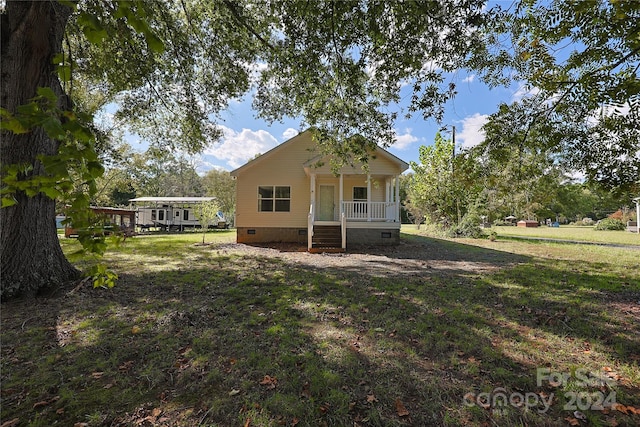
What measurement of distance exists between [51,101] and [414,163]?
70.6 ft

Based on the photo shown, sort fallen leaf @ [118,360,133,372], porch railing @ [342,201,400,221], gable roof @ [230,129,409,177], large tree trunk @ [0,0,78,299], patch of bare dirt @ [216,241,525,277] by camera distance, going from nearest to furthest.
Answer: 1. fallen leaf @ [118,360,133,372]
2. large tree trunk @ [0,0,78,299]
3. patch of bare dirt @ [216,241,525,277]
4. gable roof @ [230,129,409,177]
5. porch railing @ [342,201,400,221]

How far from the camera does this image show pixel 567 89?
14.6 ft

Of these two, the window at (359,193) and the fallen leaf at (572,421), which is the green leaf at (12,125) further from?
the window at (359,193)

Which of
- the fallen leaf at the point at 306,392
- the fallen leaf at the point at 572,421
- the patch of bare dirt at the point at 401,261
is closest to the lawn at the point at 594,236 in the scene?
the patch of bare dirt at the point at 401,261

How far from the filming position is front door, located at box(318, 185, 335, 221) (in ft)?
48.3

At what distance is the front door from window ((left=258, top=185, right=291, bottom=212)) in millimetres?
1680

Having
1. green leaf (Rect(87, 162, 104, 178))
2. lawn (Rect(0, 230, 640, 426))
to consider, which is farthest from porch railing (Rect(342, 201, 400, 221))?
green leaf (Rect(87, 162, 104, 178))

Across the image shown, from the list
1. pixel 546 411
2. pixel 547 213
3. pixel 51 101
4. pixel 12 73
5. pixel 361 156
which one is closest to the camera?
pixel 51 101

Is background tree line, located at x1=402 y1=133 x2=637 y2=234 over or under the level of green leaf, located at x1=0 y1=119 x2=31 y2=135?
over

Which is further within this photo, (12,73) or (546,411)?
(12,73)

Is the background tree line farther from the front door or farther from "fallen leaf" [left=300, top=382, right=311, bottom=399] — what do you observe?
the front door

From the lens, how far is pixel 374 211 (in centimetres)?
1312

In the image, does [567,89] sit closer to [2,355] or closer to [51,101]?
[51,101]

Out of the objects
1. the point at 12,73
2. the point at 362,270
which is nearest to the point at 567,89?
the point at 362,270
